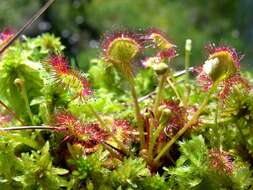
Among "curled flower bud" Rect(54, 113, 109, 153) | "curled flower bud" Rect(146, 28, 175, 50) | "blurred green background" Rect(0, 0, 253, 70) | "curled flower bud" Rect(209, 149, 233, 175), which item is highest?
"blurred green background" Rect(0, 0, 253, 70)

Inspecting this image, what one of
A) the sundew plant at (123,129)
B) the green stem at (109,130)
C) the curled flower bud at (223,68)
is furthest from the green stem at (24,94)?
the curled flower bud at (223,68)

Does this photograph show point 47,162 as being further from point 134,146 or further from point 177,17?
point 177,17

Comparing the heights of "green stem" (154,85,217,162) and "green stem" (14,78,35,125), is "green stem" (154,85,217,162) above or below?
below

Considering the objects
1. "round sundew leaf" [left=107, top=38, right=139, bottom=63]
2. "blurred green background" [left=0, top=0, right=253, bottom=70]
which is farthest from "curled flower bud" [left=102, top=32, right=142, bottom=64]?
"blurred green background" [left=0, top=0, right=253, bottom=70]

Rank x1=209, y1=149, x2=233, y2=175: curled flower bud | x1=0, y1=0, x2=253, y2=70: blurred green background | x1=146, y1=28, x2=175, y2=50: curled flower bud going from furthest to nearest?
x1=0, y1=0, x2=253, y2=70: blurred green background
x1=146, y1=28, x2=175, y2=50: curled flower bud
x1=209, y1=149, x2=233, y2=175: curled flower bud

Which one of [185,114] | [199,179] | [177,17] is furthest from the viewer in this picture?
[177,17]

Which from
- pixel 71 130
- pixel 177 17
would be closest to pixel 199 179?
pixel 71 130

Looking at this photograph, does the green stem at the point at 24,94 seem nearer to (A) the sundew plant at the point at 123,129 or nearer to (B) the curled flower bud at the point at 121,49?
(A) the sundew plant at the point at 123,129

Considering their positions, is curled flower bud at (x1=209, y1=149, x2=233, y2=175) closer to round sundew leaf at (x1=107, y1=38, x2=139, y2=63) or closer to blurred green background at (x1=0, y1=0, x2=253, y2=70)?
round sundew leaf at (x1=107, y1=38, x2=139, y2=63)

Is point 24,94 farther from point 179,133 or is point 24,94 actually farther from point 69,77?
point 179,133
